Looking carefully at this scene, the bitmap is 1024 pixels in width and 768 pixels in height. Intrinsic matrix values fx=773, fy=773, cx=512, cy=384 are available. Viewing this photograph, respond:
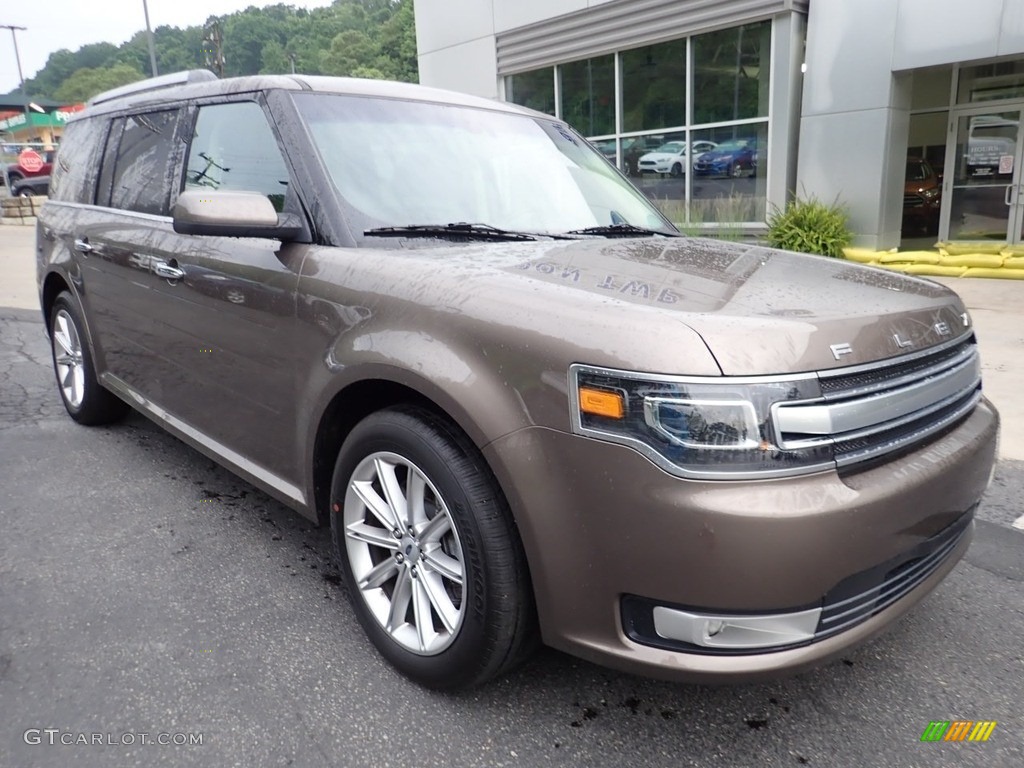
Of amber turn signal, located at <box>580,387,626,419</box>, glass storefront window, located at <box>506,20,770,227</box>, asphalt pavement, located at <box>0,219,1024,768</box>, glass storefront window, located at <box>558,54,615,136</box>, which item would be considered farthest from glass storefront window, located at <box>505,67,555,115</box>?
amber turn signal, located at <box>580,387,626,419</box>

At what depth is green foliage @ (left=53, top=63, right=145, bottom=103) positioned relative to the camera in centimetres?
8850

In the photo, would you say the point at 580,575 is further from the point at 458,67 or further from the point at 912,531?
the point at 458,67

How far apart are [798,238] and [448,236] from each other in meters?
9.32

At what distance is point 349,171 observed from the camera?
2.72m

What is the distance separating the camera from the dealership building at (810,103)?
1048 cm

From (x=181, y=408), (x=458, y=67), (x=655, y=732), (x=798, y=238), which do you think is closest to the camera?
(x=655, y=732)

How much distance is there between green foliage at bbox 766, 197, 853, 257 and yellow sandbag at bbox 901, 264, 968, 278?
3.09 feet

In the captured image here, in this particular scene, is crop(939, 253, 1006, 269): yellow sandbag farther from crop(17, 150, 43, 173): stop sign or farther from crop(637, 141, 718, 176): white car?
crop(17, 150, 43, 173): stop sign

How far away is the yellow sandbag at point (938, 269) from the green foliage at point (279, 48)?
218ft

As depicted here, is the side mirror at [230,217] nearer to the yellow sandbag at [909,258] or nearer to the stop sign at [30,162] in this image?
the yellow sandbag at [909,258]

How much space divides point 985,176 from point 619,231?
11.0 m

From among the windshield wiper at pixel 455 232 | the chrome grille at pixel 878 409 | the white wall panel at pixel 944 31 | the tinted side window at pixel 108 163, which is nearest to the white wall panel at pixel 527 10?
the white wall panel at pixel 944 31

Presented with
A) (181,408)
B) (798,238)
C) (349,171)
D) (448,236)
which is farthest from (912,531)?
(798,238)

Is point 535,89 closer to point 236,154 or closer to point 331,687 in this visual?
point 236,154
